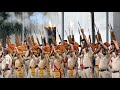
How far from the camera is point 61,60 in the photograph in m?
15.1

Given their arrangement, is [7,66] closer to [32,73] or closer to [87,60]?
[32,73]

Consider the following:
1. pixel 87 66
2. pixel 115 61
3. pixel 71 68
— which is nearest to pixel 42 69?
pixel 71 68

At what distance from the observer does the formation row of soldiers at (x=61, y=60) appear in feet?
49.3

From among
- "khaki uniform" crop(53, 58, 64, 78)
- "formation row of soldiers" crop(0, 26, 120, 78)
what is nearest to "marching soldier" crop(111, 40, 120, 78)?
"formation row of soldiers" crop(0, 26, 120, 78)

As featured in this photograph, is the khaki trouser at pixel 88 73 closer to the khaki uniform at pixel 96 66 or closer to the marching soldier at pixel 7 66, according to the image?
the khaki uniform at pixel 96 66

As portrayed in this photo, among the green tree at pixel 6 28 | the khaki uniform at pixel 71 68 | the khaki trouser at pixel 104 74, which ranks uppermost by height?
the green tree at pixel 6 28

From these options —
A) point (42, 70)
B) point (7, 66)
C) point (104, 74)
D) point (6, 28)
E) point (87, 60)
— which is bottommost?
point (104, 74)

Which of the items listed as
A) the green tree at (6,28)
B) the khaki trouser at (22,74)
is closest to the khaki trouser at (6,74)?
the khaki trouser at (22,74)

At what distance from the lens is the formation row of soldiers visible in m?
15.0

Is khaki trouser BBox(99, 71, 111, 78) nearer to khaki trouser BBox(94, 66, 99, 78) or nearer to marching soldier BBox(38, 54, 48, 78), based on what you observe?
khaki trouser BBox(94, 66, 99, 78)
